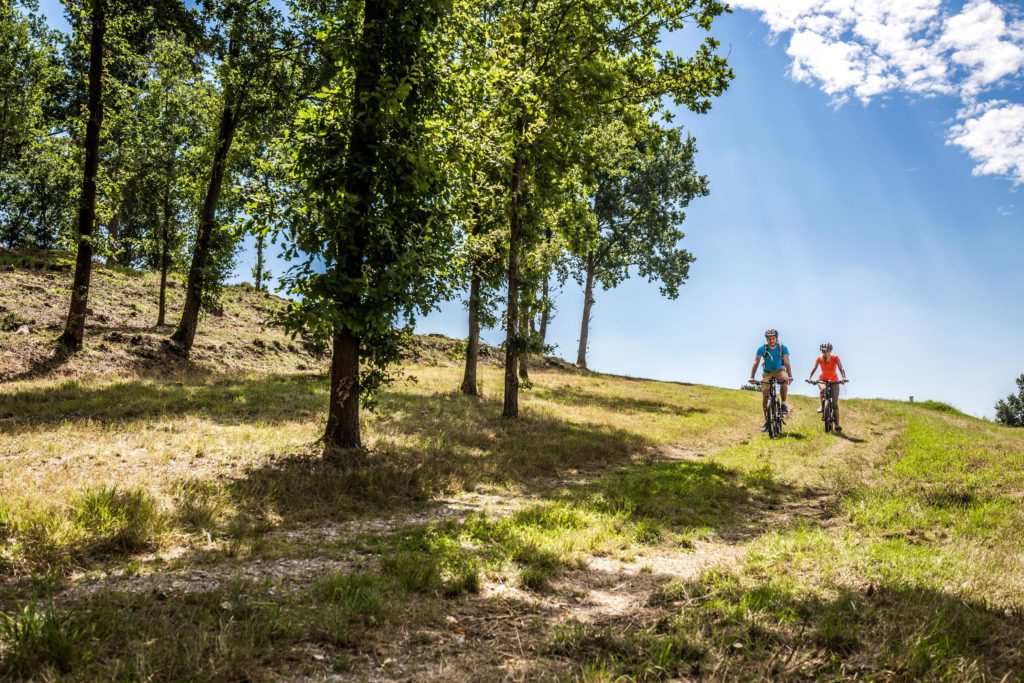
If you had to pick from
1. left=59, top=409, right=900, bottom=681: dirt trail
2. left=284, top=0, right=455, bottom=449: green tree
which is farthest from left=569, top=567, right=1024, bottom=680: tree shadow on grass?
left=284, top=0, right=455, bottom=449: green tree

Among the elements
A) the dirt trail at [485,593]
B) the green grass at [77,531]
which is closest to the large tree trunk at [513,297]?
the dirt trail at [485,593]

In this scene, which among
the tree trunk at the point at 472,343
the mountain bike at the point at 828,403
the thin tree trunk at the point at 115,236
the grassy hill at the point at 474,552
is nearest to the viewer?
the grassy hill at the point at 474,552

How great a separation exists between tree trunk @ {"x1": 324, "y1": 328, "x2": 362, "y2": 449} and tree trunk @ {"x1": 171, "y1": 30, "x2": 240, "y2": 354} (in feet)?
43.4

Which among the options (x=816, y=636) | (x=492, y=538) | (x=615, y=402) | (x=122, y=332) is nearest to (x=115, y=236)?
(x=122, y=332)

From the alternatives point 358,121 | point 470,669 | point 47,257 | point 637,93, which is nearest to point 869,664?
point 470,669

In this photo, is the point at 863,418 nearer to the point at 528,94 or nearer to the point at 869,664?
the point at 528,94

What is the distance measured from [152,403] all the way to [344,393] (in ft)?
21.1

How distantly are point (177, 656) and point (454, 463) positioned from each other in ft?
24.4

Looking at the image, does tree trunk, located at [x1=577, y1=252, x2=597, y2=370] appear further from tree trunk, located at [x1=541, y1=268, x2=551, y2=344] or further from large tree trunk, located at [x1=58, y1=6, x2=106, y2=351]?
large tree trunk, located at [x1=58, y1=6, x2=106, y2=351]

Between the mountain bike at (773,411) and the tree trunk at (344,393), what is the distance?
1101cm

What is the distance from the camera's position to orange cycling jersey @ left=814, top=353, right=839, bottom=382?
56.9 feet

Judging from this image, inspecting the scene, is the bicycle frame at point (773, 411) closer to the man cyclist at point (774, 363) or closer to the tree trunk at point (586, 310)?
the man cyclist at point (774, 363)

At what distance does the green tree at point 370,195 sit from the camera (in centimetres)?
994

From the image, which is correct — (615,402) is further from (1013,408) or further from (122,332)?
(1013,408)
